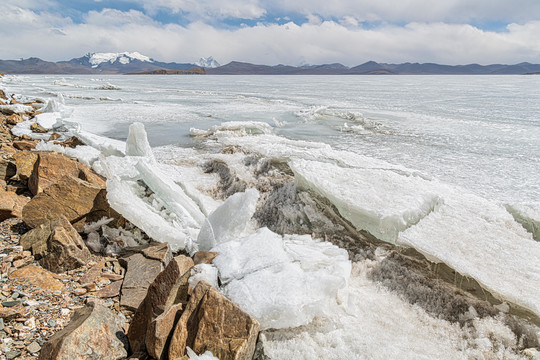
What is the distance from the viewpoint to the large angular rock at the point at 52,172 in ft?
11.0

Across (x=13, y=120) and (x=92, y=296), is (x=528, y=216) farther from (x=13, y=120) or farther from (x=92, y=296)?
(x=13, y=120)

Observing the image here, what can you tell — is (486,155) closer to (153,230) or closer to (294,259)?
(294,259)

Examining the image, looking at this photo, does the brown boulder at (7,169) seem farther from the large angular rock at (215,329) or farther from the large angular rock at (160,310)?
the large angular rock at (215,329)

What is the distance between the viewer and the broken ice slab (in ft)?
8.84

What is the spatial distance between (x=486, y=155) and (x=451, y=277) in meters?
4.08

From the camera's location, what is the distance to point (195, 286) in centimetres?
188

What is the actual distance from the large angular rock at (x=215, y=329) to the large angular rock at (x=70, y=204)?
173 cm

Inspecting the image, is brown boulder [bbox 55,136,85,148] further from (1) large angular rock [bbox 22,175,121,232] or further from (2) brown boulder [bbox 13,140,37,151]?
(1) large angular rock [bbox 22,175,121,232]

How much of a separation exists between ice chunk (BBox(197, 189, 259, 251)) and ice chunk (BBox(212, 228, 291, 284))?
0.22 metres

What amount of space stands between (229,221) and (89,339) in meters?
1.30

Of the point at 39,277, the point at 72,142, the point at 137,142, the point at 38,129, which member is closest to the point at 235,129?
the point at 72,142

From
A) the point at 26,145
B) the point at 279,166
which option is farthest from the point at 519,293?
the point at 26,145

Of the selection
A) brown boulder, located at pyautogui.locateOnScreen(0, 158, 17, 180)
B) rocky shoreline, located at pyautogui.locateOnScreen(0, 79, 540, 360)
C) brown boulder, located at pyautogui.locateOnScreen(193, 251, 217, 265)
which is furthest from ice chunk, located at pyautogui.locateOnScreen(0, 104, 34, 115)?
brown boulder, located at pyautogui.locateOnScreen(193, 251, 217, 265)

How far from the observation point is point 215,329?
65.2 inches
